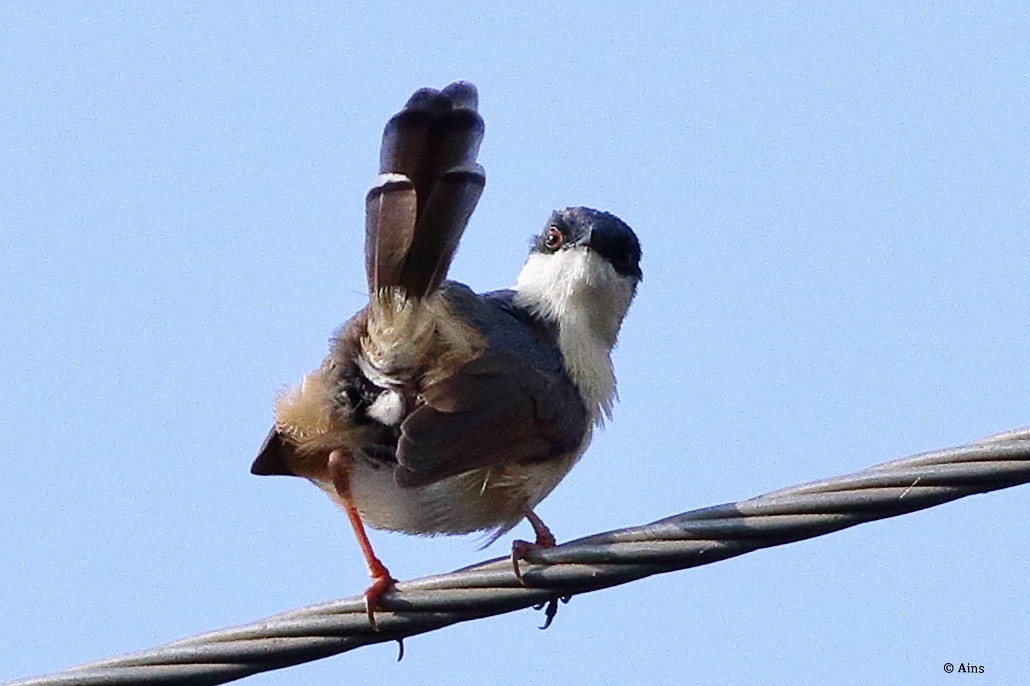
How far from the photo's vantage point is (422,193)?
5.90m

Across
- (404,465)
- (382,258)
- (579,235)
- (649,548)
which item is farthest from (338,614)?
(579,235)

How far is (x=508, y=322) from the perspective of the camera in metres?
6.79

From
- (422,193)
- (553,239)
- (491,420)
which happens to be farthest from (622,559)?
(553,239)

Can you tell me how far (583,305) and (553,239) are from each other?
38cm

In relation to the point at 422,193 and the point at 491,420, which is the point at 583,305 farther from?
the point at 422,193

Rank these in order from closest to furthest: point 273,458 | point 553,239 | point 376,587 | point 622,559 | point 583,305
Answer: point 622,559 < point 376,587 < point 273,458 < point 583,305 < point 553,239

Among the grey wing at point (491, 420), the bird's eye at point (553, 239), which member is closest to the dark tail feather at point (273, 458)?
the grey wing at point (491, 420)

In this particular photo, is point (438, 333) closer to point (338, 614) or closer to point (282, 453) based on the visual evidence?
point (282, 453)

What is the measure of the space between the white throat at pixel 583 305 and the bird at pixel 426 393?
340 millimetres

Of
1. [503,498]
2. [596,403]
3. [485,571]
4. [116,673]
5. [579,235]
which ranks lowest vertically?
[116,673]

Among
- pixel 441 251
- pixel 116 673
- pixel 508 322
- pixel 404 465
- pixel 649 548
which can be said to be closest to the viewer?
pixel 116 673

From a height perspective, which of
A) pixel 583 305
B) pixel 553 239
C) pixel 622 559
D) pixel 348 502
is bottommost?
pixel 622 559

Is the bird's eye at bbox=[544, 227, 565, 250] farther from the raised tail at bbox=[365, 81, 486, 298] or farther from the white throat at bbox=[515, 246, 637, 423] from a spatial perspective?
the raised tail at bbox=[365, 81, 486, 298]

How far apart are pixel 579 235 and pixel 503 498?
1534mm
